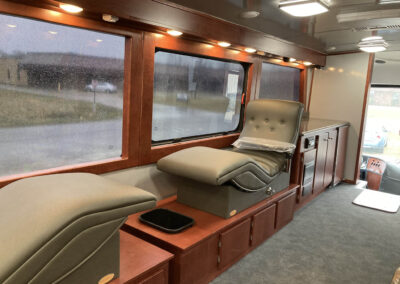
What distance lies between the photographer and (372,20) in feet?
10.2

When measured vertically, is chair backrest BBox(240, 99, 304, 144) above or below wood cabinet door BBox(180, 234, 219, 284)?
above

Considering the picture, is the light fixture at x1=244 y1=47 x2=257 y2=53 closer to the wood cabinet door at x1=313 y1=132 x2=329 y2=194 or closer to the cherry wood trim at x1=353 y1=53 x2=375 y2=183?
the wood cabinet door at x1=313 y1=132 x2=329 y2=194

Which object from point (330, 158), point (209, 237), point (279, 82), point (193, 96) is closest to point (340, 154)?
point (330, 158)

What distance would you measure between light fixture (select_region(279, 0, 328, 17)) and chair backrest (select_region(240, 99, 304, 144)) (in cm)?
120

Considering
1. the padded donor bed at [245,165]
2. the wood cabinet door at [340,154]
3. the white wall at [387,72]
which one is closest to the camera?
the padded donor bed at [245,165]

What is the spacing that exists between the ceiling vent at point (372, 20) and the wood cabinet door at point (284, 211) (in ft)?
6.04

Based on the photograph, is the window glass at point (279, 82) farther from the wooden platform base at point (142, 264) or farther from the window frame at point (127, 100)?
the wooden platform base at point (142, 264)

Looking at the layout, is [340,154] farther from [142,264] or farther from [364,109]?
[142,264]

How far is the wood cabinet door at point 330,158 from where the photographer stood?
475cm

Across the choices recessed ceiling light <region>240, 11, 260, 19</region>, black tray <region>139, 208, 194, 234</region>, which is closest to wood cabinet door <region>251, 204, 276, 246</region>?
black tray <region>139, 208, 194, 234</region>

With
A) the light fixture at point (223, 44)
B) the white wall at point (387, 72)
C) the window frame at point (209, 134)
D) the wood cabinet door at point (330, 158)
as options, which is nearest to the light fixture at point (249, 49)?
the window frame at point (209, 134)

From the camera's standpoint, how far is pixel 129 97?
2576 millimetres

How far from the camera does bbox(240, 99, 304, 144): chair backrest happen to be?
3.49 meters

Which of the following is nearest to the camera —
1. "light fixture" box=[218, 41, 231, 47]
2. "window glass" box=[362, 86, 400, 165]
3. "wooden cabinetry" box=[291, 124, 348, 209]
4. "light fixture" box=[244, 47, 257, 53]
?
"light fixture" box=[218, 41, 231, 47]
